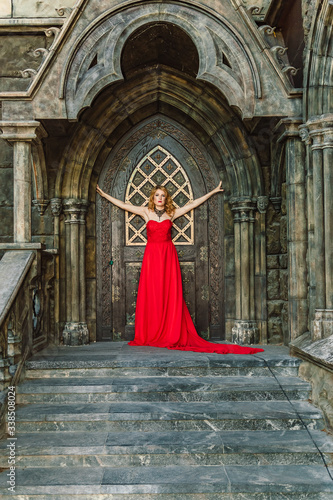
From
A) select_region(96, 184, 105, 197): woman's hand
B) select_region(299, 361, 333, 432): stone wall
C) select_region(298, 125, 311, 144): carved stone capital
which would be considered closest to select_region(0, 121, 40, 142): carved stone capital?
select_region(96, 184, 105, 197): woman's hand

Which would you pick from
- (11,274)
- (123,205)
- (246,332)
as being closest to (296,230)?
(246,332)

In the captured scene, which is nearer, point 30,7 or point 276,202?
point 276,202

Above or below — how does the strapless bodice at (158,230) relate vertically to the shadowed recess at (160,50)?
below

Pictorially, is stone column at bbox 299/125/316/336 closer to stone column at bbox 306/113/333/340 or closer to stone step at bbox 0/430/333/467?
stone column at bbox 306/113/333/340

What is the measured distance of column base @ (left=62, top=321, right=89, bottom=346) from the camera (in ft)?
21.0

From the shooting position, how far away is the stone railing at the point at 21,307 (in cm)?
457

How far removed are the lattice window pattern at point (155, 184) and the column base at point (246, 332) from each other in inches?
53.1

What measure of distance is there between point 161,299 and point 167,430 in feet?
8.20

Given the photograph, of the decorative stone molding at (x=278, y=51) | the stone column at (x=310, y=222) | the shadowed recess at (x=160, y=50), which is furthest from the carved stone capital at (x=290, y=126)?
the shadowed recess at (x=160, y=50)

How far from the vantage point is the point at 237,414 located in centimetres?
427

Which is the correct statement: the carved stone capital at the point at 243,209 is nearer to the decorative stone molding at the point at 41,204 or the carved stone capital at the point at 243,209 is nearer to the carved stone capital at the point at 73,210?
the carved stone capital at the point at 73,210

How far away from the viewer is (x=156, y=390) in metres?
4.62

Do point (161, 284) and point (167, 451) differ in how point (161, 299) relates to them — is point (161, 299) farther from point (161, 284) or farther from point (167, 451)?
point (167, 451)

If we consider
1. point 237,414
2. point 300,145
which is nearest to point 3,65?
point 300,145
